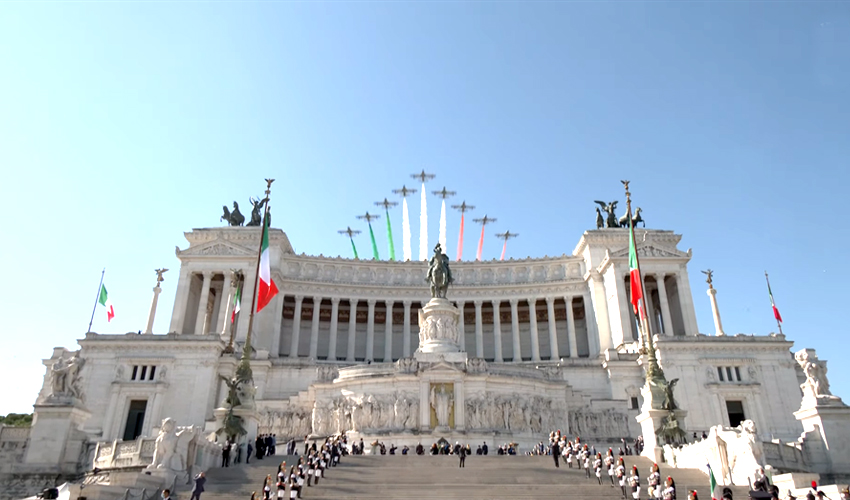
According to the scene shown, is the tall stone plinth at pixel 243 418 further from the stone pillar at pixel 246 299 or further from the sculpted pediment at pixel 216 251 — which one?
the sculpted pediment at pixel 216 251

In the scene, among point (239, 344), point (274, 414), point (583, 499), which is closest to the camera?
point (583, 499)

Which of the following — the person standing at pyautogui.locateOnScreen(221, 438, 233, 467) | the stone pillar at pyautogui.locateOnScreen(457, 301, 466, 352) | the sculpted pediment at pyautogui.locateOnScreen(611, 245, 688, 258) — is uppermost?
the sculpted pediment at pyautogui.locateOnScreen(611, 245, 688, 258)

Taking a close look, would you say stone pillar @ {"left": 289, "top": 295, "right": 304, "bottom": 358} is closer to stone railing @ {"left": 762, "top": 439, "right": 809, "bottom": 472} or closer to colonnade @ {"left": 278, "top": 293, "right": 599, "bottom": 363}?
colonnade @ {"left": 278, "top": 293, "right": 599, "bottom": 363}

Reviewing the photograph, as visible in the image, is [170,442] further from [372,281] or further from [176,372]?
[372,281]

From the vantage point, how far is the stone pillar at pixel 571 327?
67.8m

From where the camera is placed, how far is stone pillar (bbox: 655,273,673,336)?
2574 inches

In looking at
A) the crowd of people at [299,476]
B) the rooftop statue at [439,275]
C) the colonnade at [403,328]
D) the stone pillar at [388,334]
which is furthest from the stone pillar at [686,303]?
the crowd of people at [299,476]

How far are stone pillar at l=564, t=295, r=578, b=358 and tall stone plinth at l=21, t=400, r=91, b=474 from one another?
48.7 metres

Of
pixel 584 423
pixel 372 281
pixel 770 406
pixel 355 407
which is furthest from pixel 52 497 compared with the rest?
pixel 372 281

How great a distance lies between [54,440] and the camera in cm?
3020

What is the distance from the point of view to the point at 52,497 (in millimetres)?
20203

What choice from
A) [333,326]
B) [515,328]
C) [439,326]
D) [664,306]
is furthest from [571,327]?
[439,326]

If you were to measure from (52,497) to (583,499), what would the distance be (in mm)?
17528

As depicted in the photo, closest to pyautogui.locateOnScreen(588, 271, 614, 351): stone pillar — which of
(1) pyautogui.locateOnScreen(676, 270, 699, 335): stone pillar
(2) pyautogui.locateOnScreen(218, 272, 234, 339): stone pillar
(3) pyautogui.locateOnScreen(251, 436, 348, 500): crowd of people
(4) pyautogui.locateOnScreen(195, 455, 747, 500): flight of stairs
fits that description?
(1) pyautogui.locateOnScreen(676, 270, 699, 335): stone pillar
